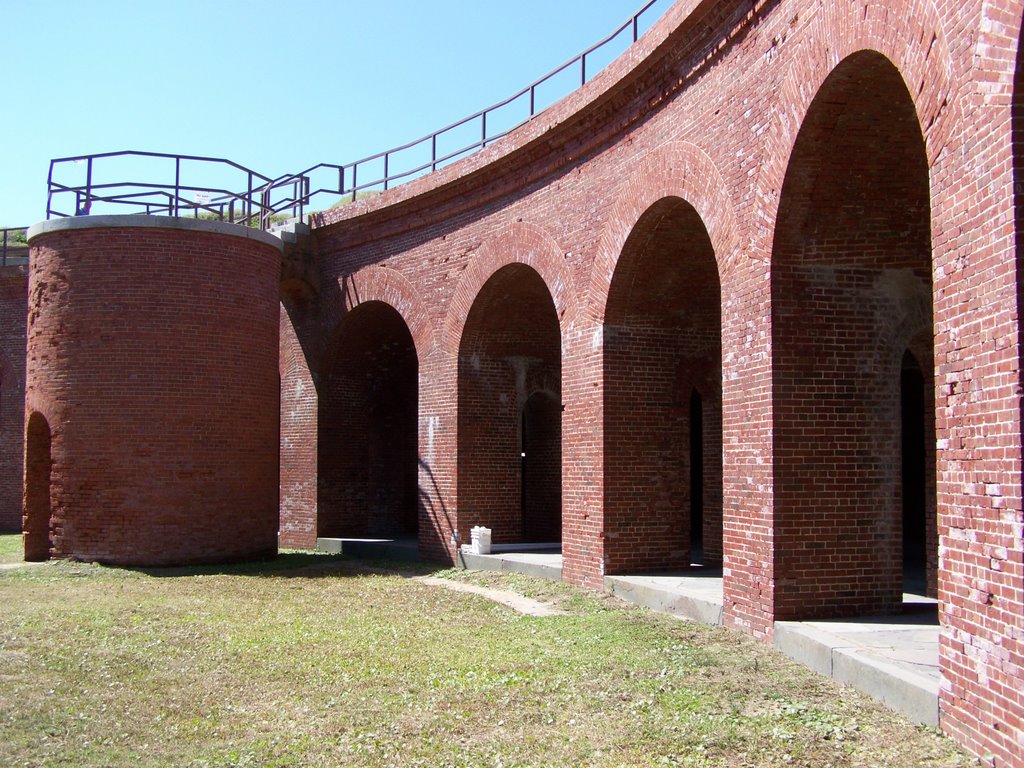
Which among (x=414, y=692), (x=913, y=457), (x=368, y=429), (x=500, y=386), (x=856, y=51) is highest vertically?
(x=856, y=51)

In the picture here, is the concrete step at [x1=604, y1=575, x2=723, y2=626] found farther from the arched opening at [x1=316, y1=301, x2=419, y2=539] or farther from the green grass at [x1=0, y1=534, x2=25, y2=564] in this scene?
the green grass at [x1=0, y1=534, x2=25, y2=564]

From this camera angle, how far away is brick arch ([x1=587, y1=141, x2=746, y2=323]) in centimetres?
916

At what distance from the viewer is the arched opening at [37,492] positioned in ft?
50.7

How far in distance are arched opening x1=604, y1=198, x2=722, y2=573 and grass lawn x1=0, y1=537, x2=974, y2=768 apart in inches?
47.5

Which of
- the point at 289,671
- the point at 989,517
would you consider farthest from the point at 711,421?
the point at 989,517

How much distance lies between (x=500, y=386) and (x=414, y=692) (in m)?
8.77

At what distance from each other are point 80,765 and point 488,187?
34.9 ft

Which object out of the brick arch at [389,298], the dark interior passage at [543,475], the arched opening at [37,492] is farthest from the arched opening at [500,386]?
the arched opening at [37,492]

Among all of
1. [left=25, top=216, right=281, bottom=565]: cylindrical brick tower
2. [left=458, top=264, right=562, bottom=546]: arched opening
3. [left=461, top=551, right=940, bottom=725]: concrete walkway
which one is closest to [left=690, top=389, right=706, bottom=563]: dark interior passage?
[left=458, top=264, right=562, bottom=546]: arched opening

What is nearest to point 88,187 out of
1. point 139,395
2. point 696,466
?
point 139,395

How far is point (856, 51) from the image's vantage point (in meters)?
6.96

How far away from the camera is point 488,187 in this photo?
1464cm

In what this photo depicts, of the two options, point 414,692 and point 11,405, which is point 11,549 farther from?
point 414,692

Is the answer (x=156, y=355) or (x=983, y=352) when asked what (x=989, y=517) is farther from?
(x=156, y=355)
